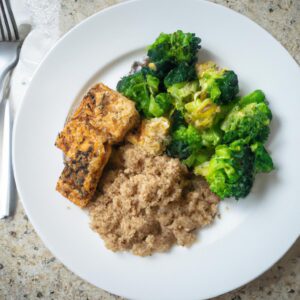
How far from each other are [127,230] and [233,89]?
3.37 ft

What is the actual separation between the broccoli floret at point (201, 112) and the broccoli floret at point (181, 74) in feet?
0.44

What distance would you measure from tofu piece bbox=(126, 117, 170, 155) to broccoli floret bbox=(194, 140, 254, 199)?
0.31 metres

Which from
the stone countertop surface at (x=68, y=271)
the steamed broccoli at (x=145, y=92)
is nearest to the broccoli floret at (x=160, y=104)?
the steamed broccoli at (x=145, y=92)

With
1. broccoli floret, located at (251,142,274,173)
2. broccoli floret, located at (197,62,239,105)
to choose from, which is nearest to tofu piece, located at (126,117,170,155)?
broccoli floret, located at (197,62,239,105)

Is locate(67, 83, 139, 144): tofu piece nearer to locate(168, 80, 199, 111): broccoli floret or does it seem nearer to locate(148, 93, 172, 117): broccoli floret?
locate(148, 93, 172, 117): broccoli floret

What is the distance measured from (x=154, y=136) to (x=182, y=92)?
30cm

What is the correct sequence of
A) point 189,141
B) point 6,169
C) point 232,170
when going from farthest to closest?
point 6,169
point 189,141
point 232,170

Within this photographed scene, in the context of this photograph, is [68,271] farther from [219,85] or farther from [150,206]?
[219,85]

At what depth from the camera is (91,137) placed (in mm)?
2424

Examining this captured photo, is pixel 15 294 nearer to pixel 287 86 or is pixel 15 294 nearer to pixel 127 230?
pixel 127 230

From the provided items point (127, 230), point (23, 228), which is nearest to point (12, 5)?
point (23, 228)

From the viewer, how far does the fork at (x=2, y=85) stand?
9.14 ft

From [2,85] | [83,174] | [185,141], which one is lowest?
[2,85]

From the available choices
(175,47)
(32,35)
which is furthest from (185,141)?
(32,35)
